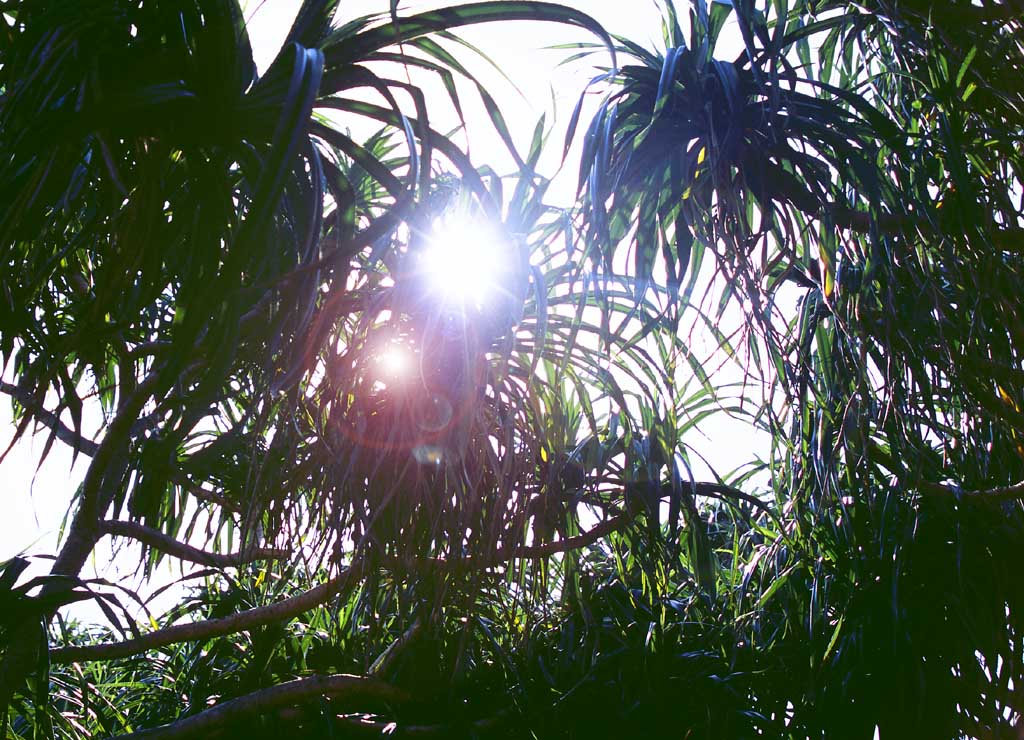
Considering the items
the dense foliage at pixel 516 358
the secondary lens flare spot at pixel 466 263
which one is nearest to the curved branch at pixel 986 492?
the dense foliage at pixel 516 358

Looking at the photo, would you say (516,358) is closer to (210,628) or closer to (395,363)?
(395,363)

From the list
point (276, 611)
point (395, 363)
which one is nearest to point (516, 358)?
point (395, 363)

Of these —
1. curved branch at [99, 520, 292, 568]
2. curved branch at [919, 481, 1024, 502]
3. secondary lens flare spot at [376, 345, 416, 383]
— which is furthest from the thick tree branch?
curved branch at [919, 481, 1024, 502]

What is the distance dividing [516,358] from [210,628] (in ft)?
3.01

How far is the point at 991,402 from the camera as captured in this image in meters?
1.45

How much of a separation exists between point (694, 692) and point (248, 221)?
2.02 metres

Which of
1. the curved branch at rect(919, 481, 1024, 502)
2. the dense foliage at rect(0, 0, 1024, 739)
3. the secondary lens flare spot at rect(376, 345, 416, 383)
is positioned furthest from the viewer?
the secondary lens flare spot at rect(376, 345, 416, 383)

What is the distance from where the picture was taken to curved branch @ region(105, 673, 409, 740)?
1.77m

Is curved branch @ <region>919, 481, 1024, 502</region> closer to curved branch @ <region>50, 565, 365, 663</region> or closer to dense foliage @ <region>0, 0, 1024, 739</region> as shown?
dense foliage @ <region>0, 0, 1024, 739</region>

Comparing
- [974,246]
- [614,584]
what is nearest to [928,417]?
[974,246]

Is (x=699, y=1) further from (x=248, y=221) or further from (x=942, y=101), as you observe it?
(x=248, y=221)

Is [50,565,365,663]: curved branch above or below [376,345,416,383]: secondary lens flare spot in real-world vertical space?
below

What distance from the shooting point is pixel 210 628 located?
1.85 metres

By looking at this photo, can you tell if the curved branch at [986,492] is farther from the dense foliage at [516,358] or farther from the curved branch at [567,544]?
the curved branch at [567,544]
